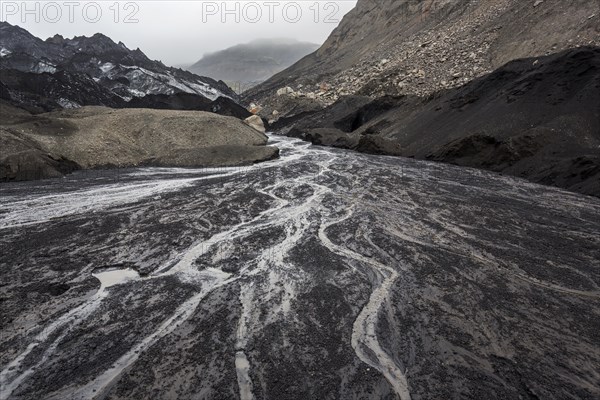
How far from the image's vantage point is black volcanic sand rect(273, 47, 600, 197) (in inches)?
571

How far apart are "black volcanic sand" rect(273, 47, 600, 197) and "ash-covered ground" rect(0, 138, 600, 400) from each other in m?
4.27

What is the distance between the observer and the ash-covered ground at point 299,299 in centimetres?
395

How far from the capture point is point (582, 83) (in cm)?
1723

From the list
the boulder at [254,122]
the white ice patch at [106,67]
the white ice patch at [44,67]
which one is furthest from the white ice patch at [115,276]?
the white ice patch at [106,67]

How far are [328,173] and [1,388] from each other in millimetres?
13571

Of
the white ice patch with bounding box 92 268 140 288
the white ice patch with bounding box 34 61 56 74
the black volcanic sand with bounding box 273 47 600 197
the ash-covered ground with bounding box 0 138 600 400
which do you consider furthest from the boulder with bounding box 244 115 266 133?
the white ice patch with bounding box 34 61 56 74

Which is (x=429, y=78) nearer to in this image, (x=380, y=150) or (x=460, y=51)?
(x=460, y=51)

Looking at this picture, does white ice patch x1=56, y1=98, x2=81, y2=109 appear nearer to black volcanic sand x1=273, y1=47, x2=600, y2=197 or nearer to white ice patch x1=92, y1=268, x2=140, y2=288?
black volcanic sand x1=273, y1=47, x2=600, y2=197

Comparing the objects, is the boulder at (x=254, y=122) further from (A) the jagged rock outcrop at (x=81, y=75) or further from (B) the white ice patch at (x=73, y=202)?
(B) the white ice patch at (x=73, y=202)

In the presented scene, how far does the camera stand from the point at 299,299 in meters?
5.58

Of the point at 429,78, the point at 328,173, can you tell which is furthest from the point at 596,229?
the point at 429,78

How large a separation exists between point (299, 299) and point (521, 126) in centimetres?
1616

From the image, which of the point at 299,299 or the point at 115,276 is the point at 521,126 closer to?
the point at 299,299

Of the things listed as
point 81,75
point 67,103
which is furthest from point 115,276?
point 81,75
